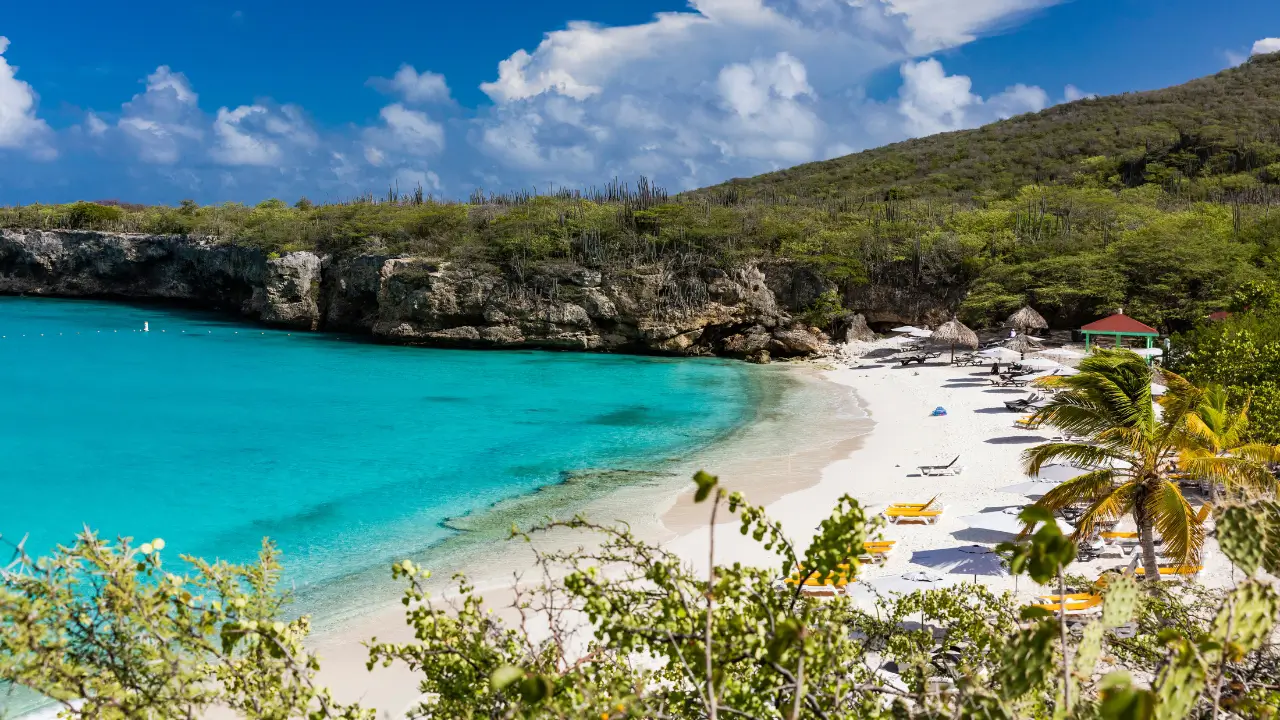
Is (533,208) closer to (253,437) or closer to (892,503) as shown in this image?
(253,437)

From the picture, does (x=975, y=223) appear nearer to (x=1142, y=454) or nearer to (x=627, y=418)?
(x=627, y=418)

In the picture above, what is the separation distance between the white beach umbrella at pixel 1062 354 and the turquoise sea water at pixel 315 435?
1187 centimetres

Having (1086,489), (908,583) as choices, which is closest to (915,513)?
(908,583)

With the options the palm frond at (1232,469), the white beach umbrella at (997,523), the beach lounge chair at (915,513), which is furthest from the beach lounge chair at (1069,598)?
the beach lounge chair at (915,513)

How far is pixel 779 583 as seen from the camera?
38.5ft

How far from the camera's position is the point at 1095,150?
6719 cm

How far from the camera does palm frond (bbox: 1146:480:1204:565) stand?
8312 millimetres

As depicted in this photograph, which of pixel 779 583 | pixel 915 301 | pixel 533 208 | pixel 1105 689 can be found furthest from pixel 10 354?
pixel 1105 689

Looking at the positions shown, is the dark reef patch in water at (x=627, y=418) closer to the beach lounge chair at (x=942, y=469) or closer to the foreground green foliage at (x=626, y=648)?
the beach lounge chair at (x=942, y=469)

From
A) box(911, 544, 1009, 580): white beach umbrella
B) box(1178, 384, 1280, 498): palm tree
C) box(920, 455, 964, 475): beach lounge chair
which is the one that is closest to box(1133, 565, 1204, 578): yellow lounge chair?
box(1178, 384, 1280, 498): palm tree

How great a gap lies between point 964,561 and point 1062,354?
76.1 feet

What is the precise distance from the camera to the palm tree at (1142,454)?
8609mm

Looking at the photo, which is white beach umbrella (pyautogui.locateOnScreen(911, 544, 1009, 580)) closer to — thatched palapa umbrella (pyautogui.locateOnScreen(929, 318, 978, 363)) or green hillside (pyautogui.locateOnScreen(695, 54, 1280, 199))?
thatched palapa umbrella (pyautogui.locateOnScreen(929, 318, 978, 363))

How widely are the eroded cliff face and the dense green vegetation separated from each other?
4.86ft
